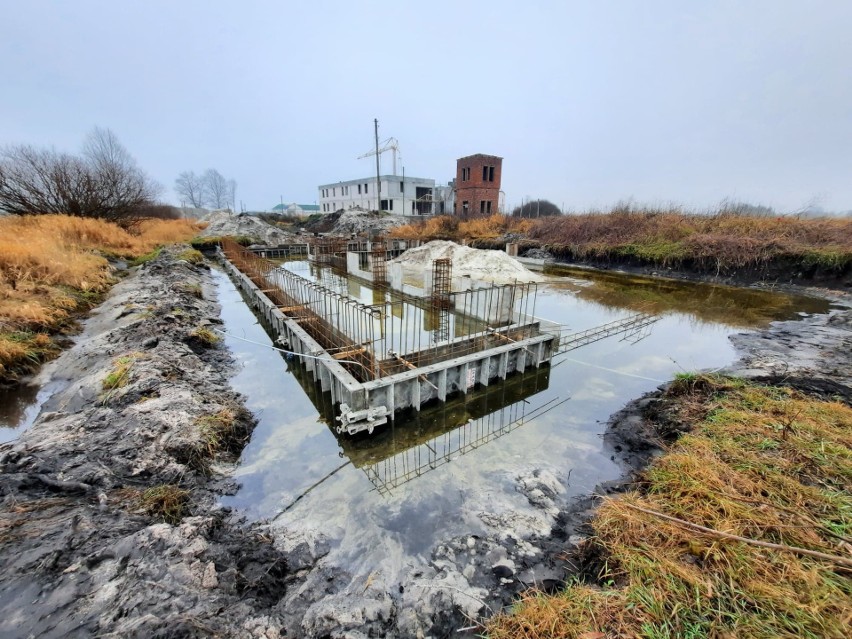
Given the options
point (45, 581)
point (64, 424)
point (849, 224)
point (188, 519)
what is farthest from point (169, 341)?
point (849, 224)

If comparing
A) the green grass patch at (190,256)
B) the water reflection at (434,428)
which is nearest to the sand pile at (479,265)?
the water reflection at (434,428)

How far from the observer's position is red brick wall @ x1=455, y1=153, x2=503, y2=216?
32281mm

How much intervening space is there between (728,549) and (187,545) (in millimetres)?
4564

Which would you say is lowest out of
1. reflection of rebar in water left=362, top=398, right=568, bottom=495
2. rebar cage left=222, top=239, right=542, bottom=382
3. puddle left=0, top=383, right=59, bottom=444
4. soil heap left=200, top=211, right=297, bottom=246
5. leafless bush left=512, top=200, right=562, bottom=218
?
reflection of rebar in water left=362, top=398, right=568, bottom=495

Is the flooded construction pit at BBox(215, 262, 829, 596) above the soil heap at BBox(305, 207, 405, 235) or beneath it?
beneath

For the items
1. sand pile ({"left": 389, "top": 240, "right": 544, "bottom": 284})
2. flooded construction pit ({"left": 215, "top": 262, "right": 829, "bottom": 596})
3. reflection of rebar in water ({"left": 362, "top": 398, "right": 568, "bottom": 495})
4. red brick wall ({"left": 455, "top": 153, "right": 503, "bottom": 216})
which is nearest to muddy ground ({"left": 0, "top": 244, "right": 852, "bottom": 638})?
flooded construction pit ({"left": 215, "top": 262, "right": 829, "bottom": 596})

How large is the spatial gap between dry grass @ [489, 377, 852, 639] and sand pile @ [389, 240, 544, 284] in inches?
443

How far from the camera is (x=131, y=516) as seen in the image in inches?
130

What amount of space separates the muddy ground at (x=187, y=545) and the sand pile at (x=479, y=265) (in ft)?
A: 33.1

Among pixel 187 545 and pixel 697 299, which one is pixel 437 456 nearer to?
pixel 187 545

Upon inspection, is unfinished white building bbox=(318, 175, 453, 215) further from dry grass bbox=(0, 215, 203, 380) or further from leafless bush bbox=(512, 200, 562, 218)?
dry grass bbox=(0, 215, 203, 380)

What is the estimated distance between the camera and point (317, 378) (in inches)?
282

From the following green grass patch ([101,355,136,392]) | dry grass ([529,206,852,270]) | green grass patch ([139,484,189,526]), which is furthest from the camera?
dry grass ([529,206,852,270])

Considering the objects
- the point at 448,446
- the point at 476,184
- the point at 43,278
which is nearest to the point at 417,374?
the point at 448,446
